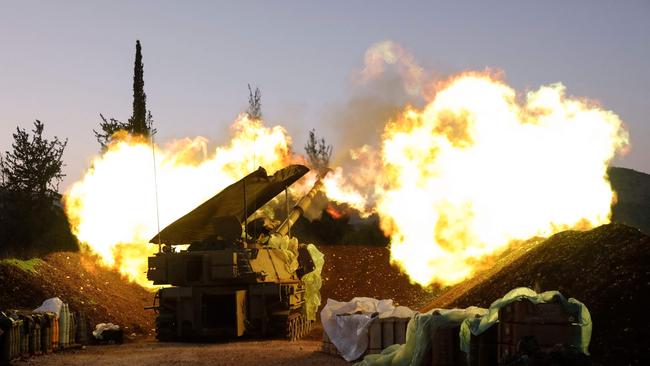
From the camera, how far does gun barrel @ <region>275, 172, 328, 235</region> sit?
31250 mm

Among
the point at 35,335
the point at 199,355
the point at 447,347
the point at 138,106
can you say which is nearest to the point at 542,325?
the point at 447,347

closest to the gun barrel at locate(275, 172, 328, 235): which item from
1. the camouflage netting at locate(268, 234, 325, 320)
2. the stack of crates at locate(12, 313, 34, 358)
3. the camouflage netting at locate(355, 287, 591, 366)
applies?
the camouflage netting at locate(268, 234, 325, 320)

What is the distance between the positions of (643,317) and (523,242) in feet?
43.9

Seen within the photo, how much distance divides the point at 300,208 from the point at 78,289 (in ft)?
32.6

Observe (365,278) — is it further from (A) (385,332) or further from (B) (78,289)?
(A) (385,332)

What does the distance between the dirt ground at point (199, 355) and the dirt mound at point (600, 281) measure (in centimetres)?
550

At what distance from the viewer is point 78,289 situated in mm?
35031

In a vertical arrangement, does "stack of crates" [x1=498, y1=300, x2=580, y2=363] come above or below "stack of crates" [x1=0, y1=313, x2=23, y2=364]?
above

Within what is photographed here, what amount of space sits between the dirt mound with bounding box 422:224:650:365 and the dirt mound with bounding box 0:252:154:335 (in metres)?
13.8

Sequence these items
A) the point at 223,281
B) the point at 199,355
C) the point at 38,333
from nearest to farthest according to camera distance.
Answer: the point at 199,355 → the point at 38,333 → the point at 223,281

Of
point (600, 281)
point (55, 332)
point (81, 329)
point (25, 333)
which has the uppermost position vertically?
point (600, 281)

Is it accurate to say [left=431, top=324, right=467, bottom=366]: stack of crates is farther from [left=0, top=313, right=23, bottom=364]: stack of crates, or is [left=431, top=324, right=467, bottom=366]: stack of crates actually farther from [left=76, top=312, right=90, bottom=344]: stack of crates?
[left=76, top=312, right=90, bottom=344]: stack of crates

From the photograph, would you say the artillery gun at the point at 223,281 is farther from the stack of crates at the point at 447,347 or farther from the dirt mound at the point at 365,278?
the stack of crates at the point at 447,347

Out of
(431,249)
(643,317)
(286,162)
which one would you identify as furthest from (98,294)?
(643,317)
